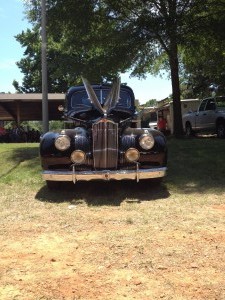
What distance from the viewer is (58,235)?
17.5 feet

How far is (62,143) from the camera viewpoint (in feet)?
24.0

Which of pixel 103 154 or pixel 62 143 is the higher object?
pixel 62 143

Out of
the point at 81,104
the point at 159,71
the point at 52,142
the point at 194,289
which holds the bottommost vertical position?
the point at 194,289

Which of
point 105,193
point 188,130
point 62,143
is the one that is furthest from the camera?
point 188,130

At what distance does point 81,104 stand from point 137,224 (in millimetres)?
4183

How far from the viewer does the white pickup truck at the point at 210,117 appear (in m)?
17.6

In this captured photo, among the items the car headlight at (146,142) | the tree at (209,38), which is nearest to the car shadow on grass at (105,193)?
the car headlight at (146,142)

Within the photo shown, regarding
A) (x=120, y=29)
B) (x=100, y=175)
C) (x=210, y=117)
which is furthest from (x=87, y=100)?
(x=210, y=117)

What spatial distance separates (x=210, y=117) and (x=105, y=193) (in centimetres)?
1145

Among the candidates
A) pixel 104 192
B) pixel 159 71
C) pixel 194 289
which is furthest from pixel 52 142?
pixel 159 71

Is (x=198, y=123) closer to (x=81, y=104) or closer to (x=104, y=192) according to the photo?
(x=81, y=104)

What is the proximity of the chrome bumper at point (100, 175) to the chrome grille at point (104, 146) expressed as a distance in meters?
0.25

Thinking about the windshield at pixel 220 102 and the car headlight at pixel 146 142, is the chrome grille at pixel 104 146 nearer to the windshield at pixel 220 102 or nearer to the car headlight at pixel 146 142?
the car headlight at pixel 146 142

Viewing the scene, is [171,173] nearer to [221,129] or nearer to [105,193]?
[105,193]
